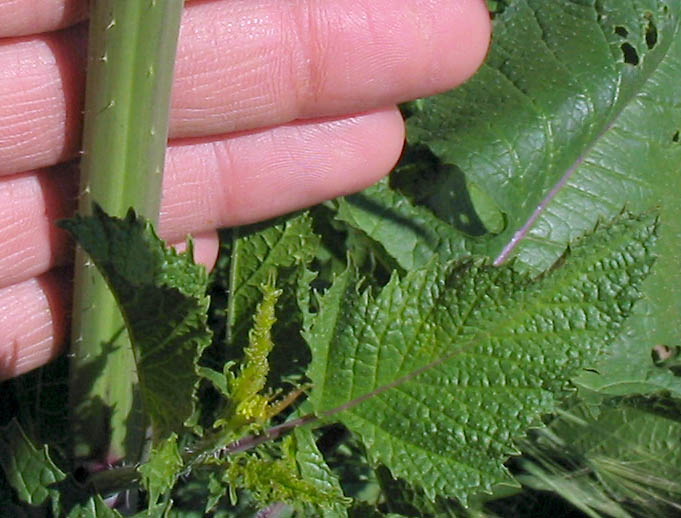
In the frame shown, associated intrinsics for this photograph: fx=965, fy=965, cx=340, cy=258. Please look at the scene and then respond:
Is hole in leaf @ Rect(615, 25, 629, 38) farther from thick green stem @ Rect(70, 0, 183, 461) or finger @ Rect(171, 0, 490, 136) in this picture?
thick green stem @ Rect(70, 0, 183, 461)

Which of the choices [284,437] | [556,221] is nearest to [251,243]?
[284,437]

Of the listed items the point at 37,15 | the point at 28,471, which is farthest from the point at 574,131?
the point at 28,471

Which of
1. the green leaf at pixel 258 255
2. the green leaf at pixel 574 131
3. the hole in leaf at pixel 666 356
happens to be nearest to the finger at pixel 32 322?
the green leaf at pixel 258 255

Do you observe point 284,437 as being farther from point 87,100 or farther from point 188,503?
point 87,100

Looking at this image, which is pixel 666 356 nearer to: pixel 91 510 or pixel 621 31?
pixel 621 31

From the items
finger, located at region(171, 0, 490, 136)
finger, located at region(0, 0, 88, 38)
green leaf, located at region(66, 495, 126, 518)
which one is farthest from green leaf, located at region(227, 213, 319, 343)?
finger, located at region(0, 0, 88, 38)

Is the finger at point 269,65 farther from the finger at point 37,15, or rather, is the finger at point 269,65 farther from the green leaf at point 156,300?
the green leaf at point 156,300
